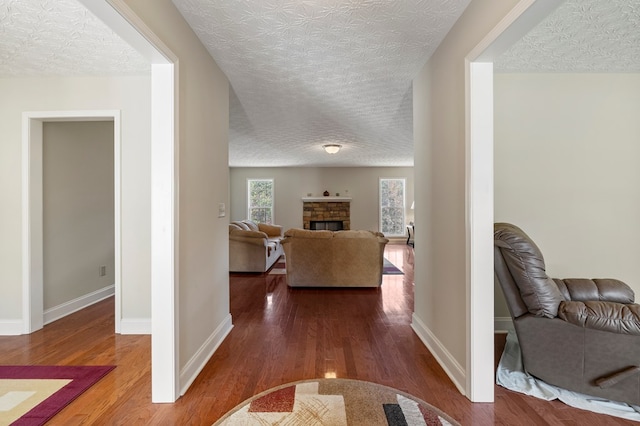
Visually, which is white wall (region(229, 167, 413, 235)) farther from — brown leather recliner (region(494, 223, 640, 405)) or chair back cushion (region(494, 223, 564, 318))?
chair back cushion (region(494, 223, 564, 318))

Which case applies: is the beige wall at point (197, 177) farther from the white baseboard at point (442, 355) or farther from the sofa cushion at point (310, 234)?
the white baseboard at point (442, 355)

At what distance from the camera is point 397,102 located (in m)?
3.35

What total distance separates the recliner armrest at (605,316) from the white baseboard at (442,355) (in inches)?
27.9

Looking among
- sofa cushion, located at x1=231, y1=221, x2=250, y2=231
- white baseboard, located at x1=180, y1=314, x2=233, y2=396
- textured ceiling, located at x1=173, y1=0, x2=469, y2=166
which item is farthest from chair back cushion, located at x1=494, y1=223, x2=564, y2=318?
sofa cushion, located at x1=231, y1=221, x2=250, y2=231

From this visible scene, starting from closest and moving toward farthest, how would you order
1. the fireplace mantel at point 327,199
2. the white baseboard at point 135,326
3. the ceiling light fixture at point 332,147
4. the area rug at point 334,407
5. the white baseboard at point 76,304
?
the area rug at point 334,407 → the white baseboard at point 135,326 → the white baseboard at point 76,304 → the ceiling light fixture at point 332,147 → the fireplace mantel at point 327,199

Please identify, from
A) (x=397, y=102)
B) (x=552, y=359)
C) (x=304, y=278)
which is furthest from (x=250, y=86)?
(x=552, y=359)

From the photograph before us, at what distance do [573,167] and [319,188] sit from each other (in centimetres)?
690

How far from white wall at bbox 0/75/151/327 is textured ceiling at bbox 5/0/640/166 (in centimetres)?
A: 14

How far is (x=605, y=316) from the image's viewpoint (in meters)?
1.58

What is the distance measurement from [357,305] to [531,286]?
2.08m

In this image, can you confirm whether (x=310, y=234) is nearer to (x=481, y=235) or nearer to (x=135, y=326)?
(x=135, y=326)

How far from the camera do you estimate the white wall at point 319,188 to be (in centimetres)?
903

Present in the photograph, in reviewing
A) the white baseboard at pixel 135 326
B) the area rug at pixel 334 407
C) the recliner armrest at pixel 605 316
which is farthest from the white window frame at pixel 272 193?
the recliner armrest at pixel 605 316

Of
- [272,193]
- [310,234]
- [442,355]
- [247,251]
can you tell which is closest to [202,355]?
[442,355]
